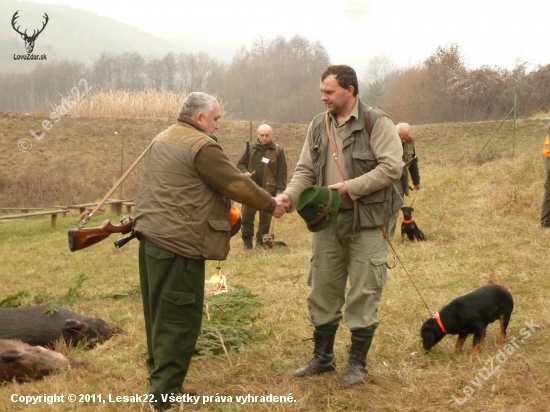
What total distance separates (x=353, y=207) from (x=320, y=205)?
30cm

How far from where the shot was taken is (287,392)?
4.29 m

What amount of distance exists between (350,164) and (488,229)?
741 cm

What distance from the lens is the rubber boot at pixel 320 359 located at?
182 inches

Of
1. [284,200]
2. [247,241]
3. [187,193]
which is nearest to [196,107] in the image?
[187,193]

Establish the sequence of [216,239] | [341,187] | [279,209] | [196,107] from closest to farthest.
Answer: [216,239], [196,107], [341,187], [279,209]

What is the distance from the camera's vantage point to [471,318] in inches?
201

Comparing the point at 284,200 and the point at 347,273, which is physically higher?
the point at 284,200

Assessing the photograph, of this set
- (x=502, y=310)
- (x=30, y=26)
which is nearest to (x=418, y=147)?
(x=502, y=310)

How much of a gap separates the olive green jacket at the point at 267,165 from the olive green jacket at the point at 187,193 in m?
6.97

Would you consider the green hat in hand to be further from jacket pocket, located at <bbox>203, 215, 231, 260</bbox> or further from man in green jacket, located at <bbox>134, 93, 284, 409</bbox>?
jacket pocket, located at <bbox>203, 215, 231, 260</bbox>

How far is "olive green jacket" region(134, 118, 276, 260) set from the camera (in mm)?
3910

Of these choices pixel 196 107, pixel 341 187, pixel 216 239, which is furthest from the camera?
pixel 341 187

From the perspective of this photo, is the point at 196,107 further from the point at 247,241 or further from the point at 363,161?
the point at 247,241

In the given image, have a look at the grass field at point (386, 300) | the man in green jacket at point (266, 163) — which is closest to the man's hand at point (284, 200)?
the grass field at point (386, 300)
